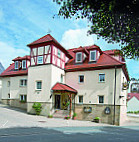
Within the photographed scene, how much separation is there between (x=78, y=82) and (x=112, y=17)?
587 inches

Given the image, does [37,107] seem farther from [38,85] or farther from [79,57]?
[79,57]

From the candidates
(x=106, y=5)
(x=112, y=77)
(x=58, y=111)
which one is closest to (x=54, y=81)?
(x=58, y=111)

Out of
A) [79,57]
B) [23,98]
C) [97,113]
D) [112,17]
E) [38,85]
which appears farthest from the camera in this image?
[23,98]

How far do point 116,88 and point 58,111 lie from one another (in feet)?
26.0

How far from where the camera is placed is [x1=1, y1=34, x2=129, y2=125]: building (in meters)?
18.5

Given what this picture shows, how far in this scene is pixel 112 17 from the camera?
21.7 ft

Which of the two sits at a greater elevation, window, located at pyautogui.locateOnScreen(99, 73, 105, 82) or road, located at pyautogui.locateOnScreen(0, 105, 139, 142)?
window, located at pyautogui.locateOnScreen(99, 73, 105, 82)

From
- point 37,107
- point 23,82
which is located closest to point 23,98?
point 23,82

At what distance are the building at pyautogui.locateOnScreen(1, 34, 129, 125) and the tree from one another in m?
10.7

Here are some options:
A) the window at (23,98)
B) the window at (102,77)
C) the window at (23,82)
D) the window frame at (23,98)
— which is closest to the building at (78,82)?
the window at (102,77)

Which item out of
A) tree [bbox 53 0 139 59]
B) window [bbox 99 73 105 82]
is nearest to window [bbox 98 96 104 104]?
window [bbox 99 73 105 82]

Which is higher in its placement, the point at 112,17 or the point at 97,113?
the point at 112,17

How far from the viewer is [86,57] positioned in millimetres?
22328

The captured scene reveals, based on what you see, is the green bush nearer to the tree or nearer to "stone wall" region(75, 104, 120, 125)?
"stone wall" region(75, 104, 120, 125)
